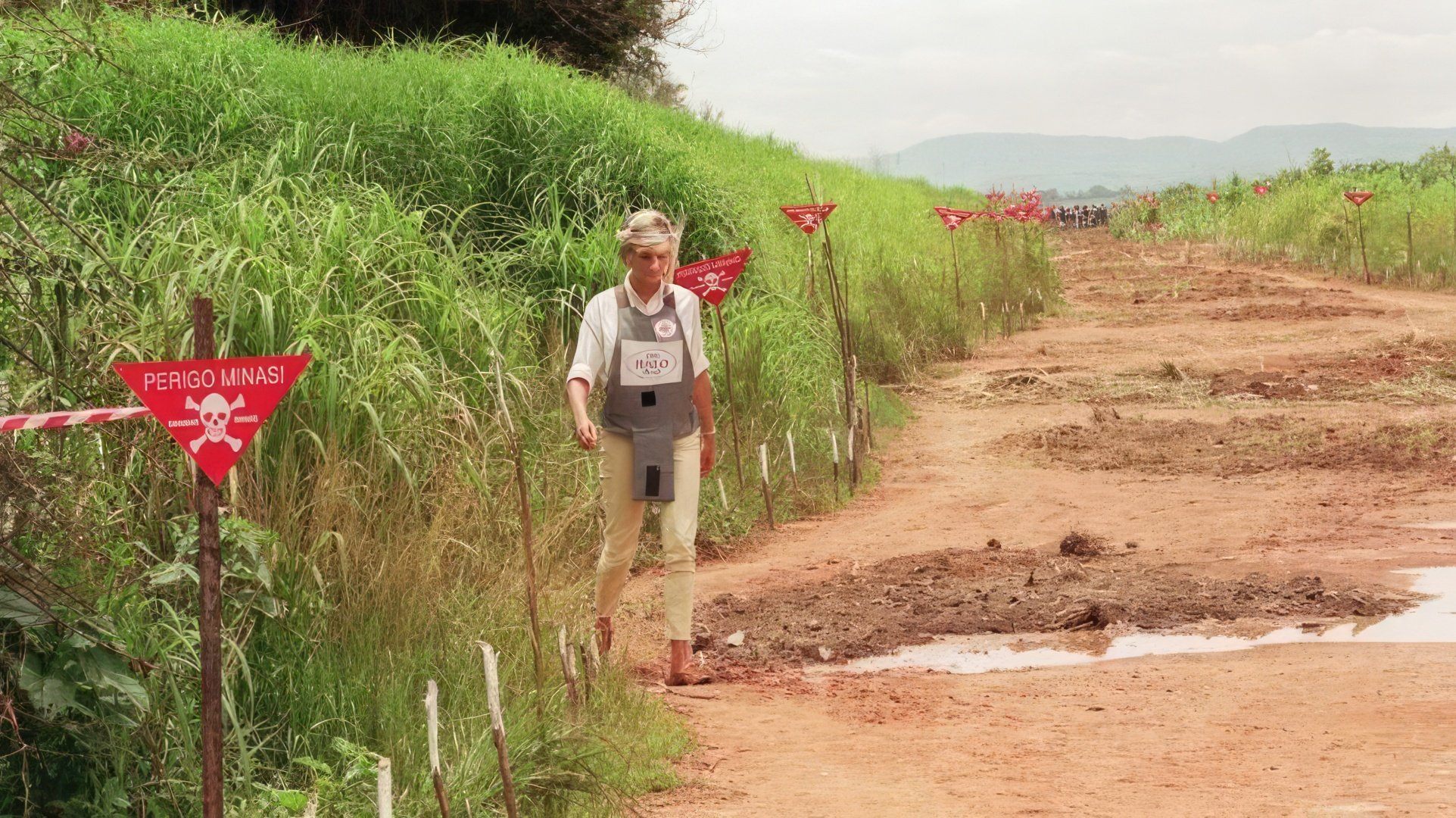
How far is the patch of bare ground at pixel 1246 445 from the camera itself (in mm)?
10305

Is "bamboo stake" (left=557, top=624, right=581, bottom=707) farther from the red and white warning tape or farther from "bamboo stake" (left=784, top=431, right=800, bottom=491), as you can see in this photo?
"bamboo stake" (left=784, top=431, right=800, bottom=491)

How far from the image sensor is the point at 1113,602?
268 inches

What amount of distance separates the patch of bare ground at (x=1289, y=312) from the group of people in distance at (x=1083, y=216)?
31.1 m

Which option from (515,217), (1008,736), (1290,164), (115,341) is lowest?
(1008,736)

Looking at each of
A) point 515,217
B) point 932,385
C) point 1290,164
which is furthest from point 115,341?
point 1290,164

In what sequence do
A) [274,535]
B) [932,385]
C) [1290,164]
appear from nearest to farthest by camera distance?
[274,535] → [932,385] → [1290,164]

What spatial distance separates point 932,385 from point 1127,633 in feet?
29.1

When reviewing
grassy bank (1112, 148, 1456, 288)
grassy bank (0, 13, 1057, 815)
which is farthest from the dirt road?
grassy bank (1112, 148, 1456, 288)

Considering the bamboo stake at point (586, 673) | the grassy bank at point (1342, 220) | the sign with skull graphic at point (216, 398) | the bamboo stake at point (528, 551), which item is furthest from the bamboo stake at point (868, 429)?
the grassy bank at point (1342, 220)

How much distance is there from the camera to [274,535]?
164 inches

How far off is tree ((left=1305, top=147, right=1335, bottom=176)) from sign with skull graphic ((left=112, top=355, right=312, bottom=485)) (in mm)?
41190

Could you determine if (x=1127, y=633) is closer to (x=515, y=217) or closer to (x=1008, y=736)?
(x=1008, y=736)

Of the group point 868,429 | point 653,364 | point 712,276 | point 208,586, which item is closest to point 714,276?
point 712,276

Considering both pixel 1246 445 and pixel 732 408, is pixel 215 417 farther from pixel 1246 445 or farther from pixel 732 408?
pixel 1246 445
